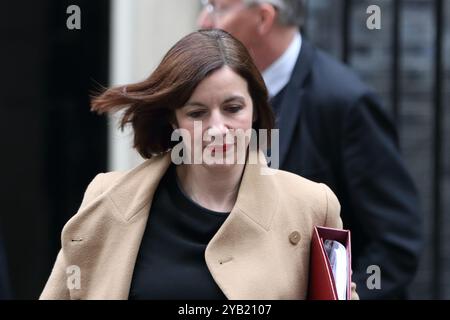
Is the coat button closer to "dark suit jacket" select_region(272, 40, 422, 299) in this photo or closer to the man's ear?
"dark suit jacket" select_region(272, 40, 422, 299)

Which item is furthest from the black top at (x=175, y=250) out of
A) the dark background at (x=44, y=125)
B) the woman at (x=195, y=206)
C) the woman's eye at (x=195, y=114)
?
the dark background at (x=44, y=125)

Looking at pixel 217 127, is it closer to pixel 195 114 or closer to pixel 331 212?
pixel 195 114

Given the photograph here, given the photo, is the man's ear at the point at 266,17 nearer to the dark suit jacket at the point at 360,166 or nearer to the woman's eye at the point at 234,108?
the dark suit jacket at the point at 360,166

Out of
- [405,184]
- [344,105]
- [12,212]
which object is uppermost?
[344,105]

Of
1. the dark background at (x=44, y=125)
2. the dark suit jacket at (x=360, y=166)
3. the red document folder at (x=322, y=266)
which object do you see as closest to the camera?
the red document folder at (x=322, y=266)

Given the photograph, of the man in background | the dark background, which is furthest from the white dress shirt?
the dark background

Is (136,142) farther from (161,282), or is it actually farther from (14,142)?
(14,142)

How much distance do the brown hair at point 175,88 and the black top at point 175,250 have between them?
14 centimetres

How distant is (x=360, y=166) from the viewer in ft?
12.6

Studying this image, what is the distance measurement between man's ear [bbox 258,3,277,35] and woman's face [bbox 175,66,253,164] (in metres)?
0.98

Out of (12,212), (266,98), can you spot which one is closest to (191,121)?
(266,98)

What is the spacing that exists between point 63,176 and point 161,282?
12.6 ft

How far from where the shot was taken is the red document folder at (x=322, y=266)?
2615 mm

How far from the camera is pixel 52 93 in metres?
6.48
